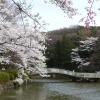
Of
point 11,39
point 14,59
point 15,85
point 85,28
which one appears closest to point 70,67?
point 15,85

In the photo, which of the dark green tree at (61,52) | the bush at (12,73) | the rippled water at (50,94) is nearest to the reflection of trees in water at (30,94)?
the rippled water at (50,94)

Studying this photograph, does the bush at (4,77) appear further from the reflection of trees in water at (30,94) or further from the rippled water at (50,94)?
the reflection of trees in water at (30,94)

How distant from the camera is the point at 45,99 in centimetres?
1859

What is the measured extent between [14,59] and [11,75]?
21.3ft

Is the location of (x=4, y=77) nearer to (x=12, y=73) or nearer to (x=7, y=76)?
(x=7, y=76)

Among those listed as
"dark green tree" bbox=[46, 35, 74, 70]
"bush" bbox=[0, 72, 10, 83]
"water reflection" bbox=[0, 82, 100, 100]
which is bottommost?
"water reflection" bbox=[0, 82, 100, 100]

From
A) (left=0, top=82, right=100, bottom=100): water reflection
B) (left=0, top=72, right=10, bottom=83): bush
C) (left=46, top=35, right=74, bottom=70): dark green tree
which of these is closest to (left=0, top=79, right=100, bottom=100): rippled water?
(left=0, top=82, right=100, bottom=100): water reflection

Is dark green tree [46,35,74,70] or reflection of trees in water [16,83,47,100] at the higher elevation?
dark green tree [46,35,74,70]

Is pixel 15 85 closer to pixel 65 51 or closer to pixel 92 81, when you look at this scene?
pixel 92 81

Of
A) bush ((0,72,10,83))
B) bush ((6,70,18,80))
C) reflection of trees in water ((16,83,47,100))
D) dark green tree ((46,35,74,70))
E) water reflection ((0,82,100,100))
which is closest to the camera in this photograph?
reflection of trees in water ((16,83,47,100))

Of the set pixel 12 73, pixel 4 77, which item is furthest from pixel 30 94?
pixel 12 73

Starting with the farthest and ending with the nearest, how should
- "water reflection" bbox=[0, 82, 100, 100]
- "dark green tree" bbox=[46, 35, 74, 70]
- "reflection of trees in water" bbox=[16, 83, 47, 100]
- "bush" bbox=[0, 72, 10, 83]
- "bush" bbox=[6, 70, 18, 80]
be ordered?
"dark green tree" bbox=[46, 35, 74, 70]
"bush" bbox=[6, 70, 18, 80]
"bush" bbox=[0, 72, 10, 83]
"water reflection" bbox=[0, 82, 100, 100]
"reflection of trees in water" bbox=[16, 83, 47, 100]

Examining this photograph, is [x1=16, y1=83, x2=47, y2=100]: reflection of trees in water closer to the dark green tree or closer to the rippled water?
the rippled water

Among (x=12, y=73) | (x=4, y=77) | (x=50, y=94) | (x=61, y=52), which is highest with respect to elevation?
(x=61, y=52)
